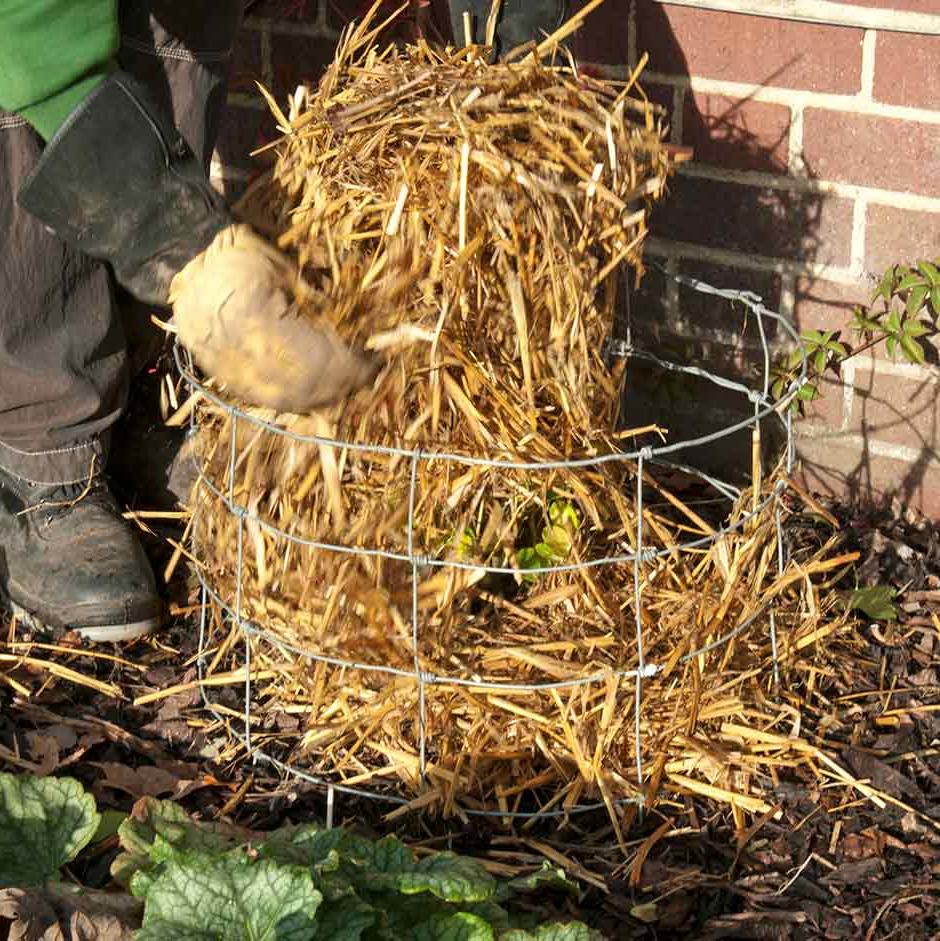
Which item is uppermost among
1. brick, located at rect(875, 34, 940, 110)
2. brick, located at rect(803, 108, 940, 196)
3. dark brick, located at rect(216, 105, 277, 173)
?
brick, located at rect(875, 34, 940, 110)

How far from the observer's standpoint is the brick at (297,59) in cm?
315

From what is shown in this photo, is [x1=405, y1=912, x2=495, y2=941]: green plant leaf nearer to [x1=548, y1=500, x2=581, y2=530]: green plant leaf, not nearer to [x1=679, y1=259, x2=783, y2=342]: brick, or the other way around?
[x1=548, y1=500, x2=581, y2=530]: green plant leaf

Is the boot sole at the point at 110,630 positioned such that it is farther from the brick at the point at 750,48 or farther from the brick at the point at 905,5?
the brick at the point at 905,5

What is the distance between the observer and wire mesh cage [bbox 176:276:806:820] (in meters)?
2.13

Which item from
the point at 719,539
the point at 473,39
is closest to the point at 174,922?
the point at 719,539

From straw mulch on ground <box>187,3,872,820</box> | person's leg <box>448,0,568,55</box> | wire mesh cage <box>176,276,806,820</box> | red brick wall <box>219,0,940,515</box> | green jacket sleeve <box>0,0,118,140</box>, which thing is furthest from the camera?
red brick wall <box>219,0,940,515</box>

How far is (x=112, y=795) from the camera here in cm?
221

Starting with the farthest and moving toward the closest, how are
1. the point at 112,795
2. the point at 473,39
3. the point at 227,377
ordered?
the point at 473,39, the point at 112,795, the point at 227,377

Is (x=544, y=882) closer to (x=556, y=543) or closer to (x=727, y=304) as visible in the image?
(x=556, y=543)

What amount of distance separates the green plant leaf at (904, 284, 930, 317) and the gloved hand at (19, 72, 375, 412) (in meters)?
1.04

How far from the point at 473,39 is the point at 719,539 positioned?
0.86 metres

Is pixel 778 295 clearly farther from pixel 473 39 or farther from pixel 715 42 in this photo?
pixel 473 39

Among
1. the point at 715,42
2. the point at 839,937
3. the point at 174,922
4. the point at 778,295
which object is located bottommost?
the point at 839,937

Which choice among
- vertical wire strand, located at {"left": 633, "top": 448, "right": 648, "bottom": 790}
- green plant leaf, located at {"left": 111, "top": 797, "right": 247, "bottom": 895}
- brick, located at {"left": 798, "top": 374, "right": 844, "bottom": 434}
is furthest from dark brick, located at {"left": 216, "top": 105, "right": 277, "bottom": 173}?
green plant leaf, located at {"left": 111, "top": 797, "right": 247, "bottom": 895}
